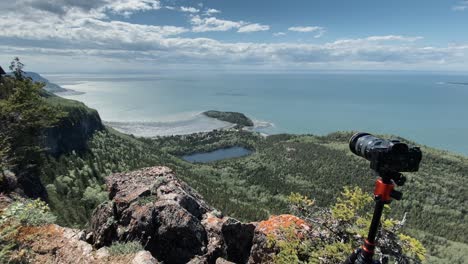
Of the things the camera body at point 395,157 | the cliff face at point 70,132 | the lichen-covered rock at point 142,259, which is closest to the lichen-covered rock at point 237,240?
the lichen-covered rock at point 142,259

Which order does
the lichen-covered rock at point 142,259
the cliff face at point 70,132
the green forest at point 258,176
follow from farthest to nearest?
the cliff face at point 70,132, the green forest at point 258,176, the lichen-covered rock at point 142,259

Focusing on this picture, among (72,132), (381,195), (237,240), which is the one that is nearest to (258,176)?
(72,132)

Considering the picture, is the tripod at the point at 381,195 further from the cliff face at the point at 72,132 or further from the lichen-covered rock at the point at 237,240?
the cliff face at the point at 72,132

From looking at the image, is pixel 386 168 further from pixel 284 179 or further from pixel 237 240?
pixel 284 179

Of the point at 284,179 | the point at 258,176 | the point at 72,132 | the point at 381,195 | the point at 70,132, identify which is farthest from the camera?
the point at 258,176

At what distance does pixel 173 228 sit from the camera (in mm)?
11930

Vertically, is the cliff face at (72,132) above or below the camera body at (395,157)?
below

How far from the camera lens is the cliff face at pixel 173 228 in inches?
460

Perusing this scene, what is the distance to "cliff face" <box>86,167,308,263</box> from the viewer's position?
11.7 metres

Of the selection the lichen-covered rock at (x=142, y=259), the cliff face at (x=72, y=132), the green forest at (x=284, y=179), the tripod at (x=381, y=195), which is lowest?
the green forest at (x=284, y=179)

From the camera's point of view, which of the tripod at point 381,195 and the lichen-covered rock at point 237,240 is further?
the lichen-covered rock at point 237,240

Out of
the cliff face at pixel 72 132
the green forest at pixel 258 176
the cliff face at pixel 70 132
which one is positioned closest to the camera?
the green forest at pixel 258 176

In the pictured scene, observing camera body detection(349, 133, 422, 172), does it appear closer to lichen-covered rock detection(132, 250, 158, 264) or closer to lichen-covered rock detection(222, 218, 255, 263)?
lichen-covered rock detection(132, 250, 158, 264)

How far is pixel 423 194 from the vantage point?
123125mm
